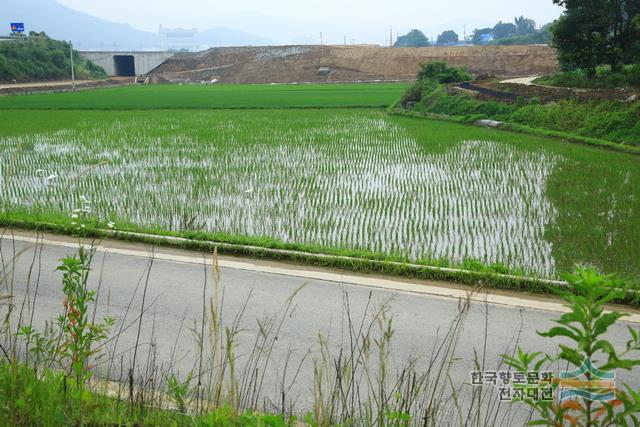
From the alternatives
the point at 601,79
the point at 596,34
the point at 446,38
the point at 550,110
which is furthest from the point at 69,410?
the point at 446,38

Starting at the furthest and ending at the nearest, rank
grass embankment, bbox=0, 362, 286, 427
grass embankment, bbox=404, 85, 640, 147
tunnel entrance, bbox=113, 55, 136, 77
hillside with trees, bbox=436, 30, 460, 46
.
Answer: hillside with trees, bbox=436, 30, 460, 46 → tunnel entrance, bbox=113, 55, 136, 77 → grass embankment, bbox=404, 85, 640, 147 → grass embankment, bbox=0, 362, 286, 427

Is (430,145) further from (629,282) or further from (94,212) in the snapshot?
(629,282)

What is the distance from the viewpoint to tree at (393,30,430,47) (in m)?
110

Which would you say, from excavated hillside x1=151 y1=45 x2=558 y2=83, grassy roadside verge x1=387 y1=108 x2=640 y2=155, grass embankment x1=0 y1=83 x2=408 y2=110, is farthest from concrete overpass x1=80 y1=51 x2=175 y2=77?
grassy roadside verge x1=387 y1=108 x2=640 y2=155

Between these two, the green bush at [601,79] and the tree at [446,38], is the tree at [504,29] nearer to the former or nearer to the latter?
the tree at [446,38]

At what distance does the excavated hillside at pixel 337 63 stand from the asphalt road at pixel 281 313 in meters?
39.4

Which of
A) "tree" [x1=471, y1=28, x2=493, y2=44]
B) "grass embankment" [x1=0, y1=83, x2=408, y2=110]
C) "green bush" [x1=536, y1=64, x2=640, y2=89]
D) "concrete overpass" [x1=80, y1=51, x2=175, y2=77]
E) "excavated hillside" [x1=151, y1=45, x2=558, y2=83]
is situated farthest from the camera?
"tree" [x1=471, y1=28, x2=493, y2=44]

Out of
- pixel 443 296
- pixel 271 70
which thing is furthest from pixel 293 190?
pixel 271 70

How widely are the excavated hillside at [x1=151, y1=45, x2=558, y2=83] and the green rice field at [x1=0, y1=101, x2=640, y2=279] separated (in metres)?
29.0

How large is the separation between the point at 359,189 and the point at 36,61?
147 feet

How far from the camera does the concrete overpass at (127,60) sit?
5800cm

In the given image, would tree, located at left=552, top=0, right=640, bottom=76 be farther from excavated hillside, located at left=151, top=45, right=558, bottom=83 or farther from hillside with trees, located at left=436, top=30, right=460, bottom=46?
hillside with trees, located at left=436, top=30, right=460, bottom=46

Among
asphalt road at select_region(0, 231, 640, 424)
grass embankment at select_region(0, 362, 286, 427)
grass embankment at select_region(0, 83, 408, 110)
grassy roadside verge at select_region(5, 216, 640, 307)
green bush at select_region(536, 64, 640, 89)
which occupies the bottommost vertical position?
asphalt road at select_region(0, 231, 640, 424)

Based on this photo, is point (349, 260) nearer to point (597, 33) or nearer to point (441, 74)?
point (597, 33)
